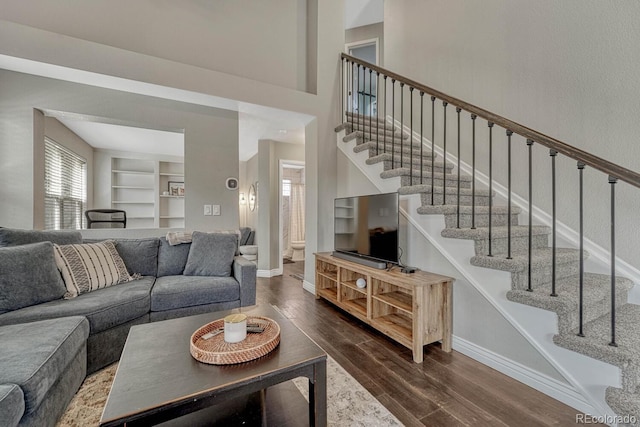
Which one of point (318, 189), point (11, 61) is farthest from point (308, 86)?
point (11, 61)

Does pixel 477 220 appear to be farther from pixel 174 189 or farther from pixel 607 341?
pixel 174 189

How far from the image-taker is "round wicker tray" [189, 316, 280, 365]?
1132 mm

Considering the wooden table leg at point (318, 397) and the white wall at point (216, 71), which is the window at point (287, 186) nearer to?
the white wall at point (216, 71)

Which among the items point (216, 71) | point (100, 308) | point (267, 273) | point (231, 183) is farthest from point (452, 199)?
point (267, 273)

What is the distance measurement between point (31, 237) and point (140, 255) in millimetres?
772

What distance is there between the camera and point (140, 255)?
8.81 feet

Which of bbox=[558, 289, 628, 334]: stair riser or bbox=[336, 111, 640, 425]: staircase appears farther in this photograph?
bbox=[558, 289, 628, 334]: stair riser

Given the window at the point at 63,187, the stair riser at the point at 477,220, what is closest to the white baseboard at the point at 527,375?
the stair riser at the point at 477,220

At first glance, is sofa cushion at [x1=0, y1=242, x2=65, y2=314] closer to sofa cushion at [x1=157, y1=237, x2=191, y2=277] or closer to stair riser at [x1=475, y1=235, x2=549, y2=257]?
sofa cushion at [x1=157, y1=237, x2=191, y2=277]

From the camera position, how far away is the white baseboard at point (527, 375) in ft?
5.05

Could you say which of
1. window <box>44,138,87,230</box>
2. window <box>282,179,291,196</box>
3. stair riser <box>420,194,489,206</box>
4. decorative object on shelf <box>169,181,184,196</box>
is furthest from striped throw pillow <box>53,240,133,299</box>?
window <box>282,179,291,196</box>

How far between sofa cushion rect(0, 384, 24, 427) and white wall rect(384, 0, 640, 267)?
3.59 meters

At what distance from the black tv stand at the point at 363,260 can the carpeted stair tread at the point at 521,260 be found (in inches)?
30.1

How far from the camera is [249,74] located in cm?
339
